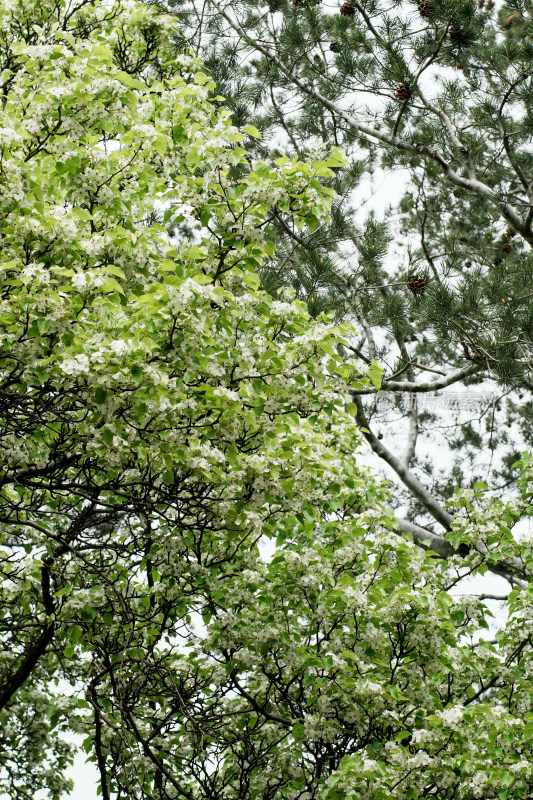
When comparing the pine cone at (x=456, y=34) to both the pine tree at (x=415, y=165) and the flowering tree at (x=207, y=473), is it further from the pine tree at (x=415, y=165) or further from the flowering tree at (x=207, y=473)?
the flowering tree at (x=207, y=473)

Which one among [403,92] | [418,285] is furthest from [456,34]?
[418,285]

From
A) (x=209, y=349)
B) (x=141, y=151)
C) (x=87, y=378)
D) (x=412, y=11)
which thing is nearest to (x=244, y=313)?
(x=209, y=349)

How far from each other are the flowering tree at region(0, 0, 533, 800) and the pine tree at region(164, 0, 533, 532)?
169 cm

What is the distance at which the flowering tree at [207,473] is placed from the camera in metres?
2.92

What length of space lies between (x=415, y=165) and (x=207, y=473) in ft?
17.1

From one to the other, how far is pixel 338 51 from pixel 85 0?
8.47 ft

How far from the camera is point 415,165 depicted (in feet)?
24.2

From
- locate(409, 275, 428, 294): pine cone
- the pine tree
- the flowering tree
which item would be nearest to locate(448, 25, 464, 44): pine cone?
the pine tree

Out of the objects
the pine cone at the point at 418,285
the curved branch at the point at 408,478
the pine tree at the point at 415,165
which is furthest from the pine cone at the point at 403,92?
the curved branch at the point at 408,478

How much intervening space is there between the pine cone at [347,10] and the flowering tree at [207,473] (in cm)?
266

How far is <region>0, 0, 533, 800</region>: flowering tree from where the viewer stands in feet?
9.57

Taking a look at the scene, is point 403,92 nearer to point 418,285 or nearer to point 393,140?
point 393,140

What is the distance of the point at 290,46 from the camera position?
667 centimetres

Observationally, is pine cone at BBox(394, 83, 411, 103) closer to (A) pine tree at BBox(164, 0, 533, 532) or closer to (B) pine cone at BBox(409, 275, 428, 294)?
(A) pine tree at BBox(164, 0, 533, 532)
